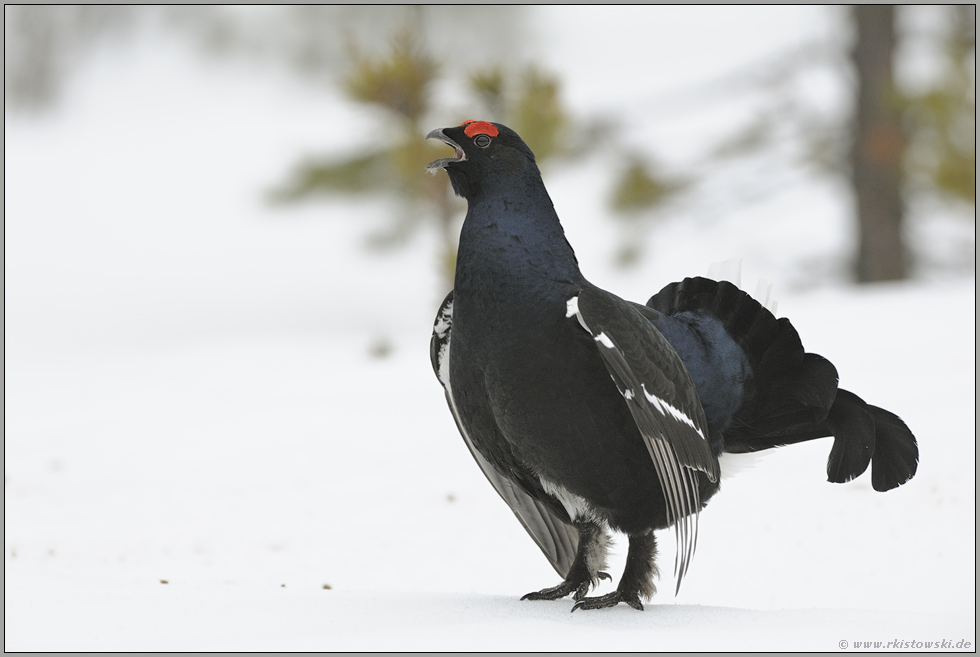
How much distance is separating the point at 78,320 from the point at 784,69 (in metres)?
7.06

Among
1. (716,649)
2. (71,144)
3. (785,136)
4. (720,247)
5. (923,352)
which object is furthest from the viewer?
(71,144)

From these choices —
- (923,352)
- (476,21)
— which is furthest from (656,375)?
(476,21)

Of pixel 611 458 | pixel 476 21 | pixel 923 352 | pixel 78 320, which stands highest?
pixel 476 21

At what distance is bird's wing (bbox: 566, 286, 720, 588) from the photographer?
251cm

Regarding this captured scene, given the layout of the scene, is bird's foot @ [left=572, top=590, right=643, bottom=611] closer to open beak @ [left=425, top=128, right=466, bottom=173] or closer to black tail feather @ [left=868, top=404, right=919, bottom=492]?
black tail feather @ [left=868, top=404, right=919, bottom=492]

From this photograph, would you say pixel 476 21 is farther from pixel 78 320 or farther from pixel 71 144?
pixel 78 320

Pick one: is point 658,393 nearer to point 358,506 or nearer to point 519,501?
point 519,501

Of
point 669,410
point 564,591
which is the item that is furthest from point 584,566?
point 669,410

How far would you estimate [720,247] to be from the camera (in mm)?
14070

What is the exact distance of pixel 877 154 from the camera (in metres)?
8.16

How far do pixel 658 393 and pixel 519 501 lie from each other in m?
0.75

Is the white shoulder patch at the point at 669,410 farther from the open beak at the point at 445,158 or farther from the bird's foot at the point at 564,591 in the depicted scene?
the open beak at the point at 445,158

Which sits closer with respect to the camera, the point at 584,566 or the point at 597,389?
the point at 597,389

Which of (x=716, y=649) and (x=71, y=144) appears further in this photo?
(x=71, y=144)
